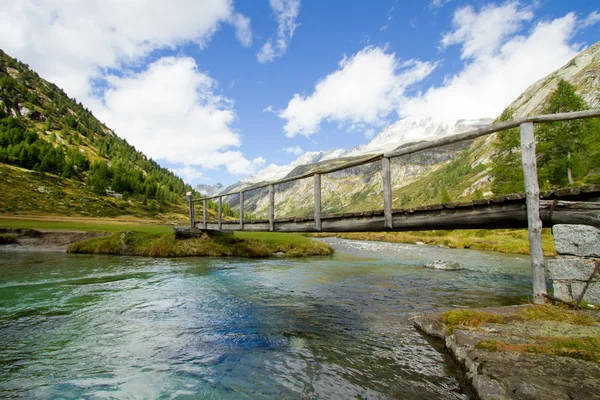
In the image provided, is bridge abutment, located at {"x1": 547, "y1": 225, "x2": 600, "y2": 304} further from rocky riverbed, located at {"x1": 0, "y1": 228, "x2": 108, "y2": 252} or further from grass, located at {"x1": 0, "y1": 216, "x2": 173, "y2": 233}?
grass, located at {"x1": 0, "y1": 216, "x2": 173, "y2": 233}

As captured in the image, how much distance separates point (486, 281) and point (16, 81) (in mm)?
262857

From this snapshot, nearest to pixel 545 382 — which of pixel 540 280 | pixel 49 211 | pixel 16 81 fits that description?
pixel 540 280

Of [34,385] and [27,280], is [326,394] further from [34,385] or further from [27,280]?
[27,280]

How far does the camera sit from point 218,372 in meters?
4.88

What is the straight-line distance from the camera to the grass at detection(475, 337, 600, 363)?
4191 mm

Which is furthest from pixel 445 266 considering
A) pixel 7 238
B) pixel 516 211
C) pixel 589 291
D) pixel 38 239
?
pixel 7 238

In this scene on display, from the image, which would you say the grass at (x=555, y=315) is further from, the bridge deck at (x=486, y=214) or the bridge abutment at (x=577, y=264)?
the bridge deck at (x=486, y=214)

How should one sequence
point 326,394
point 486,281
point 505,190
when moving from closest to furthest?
point 326,394 → point 486,281 → point 505,190

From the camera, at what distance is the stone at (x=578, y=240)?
605cm

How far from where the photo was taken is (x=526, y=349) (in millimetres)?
4457

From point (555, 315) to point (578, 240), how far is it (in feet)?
5.64

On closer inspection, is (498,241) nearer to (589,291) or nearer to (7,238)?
(589,291)

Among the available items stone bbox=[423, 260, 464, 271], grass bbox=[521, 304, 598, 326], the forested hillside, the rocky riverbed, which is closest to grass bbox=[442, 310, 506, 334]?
grass bbox=[521, 304, 598, 326]

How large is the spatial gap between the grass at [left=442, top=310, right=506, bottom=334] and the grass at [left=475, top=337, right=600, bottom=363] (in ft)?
3.46
